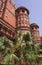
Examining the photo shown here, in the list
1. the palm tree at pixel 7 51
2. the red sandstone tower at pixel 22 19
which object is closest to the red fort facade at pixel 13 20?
the red sandstone tower at pixel 22 19

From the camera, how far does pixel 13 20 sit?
26.3 meters

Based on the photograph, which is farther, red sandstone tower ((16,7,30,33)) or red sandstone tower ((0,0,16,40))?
red sandstone tower ((16,7,30,33))

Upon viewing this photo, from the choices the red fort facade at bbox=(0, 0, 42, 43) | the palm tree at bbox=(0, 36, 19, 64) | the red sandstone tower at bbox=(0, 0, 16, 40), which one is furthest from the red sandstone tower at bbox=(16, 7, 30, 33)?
the palm tree at bbox=(0, 36, 19, 64)

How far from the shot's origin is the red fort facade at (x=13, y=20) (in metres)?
22.6

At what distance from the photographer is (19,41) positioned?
15875 millimetres

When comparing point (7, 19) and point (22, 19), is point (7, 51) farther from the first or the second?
point (7, 19)

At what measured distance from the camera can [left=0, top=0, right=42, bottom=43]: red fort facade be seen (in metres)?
Answer: 22.6

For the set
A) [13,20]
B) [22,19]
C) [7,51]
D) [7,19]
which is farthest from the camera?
[13,20]

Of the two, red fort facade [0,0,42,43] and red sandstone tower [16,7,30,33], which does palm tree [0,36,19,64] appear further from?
red sandstone tower [16,7,30,33]

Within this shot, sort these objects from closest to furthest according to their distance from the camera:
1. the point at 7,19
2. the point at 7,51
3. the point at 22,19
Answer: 1. the point at 7,51
2. the point at 22,19
3. the point at 7,19

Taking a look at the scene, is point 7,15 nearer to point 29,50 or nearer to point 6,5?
point 6,5

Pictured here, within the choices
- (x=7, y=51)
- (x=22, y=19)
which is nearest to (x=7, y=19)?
(x=22, y=19)

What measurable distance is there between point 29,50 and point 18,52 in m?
0.90

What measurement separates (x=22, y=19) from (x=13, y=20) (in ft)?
6.29
